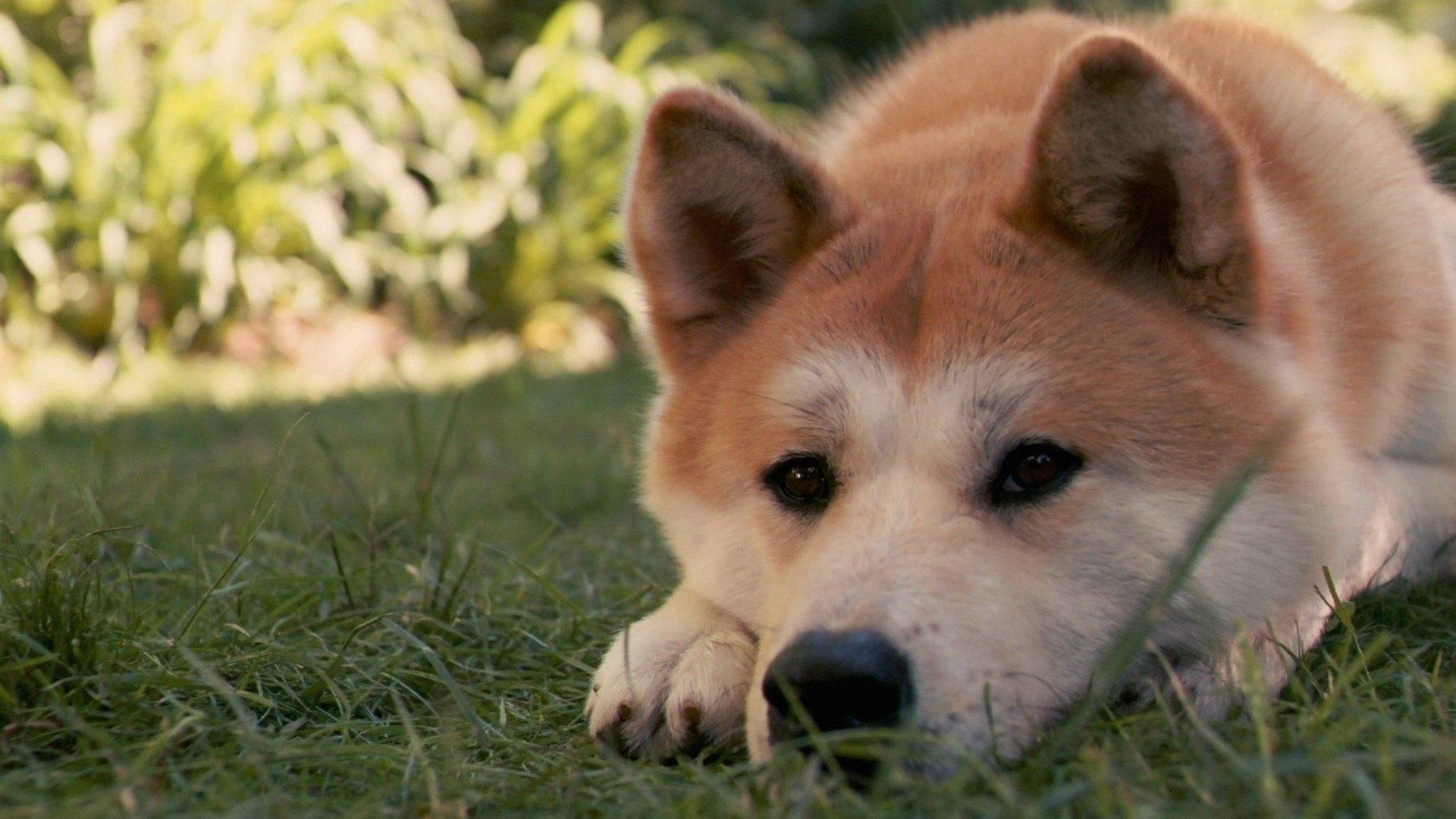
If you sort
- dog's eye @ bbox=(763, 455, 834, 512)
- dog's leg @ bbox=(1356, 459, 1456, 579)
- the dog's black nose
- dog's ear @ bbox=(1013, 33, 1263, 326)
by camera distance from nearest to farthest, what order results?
the dog's black nose, dog's ear @ bbox=(1013, 33, 1263, 326), dog's eye @ bbox=(763, 455, 834, 512), dog's leg @ bbox=(1356, 459, 1456, 579)

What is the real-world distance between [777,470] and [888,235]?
48cm

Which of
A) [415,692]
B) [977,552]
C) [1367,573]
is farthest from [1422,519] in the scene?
[415,692]

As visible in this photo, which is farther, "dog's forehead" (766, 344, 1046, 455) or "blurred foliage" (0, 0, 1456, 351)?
"blurred foliage" (0, 0, 1456, 351)

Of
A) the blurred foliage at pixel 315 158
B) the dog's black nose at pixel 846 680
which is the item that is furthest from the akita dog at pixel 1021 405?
the blurred foliage at pixel 315 158

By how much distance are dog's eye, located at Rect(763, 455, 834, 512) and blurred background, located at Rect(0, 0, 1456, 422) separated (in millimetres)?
4252

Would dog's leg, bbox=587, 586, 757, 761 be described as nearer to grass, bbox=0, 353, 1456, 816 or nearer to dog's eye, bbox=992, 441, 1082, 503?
grass, bbox=0, 353, 1456, 816

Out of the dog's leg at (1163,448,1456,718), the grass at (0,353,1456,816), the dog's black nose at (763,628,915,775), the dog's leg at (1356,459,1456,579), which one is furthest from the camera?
the dog's leg at (1356,459,1456,579)

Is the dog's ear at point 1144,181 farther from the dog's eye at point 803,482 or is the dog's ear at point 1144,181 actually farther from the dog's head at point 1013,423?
the dog's eye at point 803,482

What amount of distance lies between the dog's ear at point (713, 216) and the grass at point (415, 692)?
59 cm

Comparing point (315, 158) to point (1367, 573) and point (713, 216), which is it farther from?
point (1367, 573)

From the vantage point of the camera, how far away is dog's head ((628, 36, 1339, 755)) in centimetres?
197

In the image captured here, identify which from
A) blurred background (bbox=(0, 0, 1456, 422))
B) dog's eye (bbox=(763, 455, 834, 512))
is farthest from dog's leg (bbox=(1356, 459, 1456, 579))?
blurred background (bbox=(0, 0, 1456, 422))

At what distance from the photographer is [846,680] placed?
181cm

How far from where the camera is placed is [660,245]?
2816 millimetres
